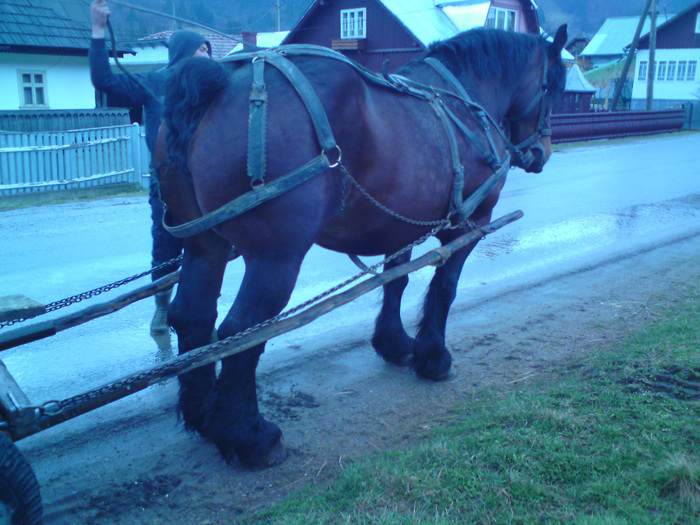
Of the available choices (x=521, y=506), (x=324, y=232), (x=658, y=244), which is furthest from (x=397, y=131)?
(x=658, y=244)

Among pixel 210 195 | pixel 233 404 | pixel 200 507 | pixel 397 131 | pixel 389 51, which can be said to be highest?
pixel 389 51

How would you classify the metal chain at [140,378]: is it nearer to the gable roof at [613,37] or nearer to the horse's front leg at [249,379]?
the horse's front leg at [249,379]

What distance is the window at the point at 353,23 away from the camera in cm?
3117

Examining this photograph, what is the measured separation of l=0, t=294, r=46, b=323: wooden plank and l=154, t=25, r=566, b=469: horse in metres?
0.65

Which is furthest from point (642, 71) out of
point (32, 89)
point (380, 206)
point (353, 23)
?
point (380, 206)

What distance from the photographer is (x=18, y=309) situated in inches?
114

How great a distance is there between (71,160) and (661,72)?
48200mm

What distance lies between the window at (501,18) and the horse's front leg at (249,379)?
31304 mm

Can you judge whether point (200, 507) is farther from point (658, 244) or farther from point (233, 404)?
point (658, 244)

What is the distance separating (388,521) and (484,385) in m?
1.74

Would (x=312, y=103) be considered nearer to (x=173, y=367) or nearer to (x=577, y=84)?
(x=173, y=367)

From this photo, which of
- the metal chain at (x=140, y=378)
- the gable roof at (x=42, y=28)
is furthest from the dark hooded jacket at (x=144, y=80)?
the gable roof at (x=42, y=28)

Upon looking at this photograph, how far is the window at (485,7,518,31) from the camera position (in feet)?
104

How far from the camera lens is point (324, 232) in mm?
3387
